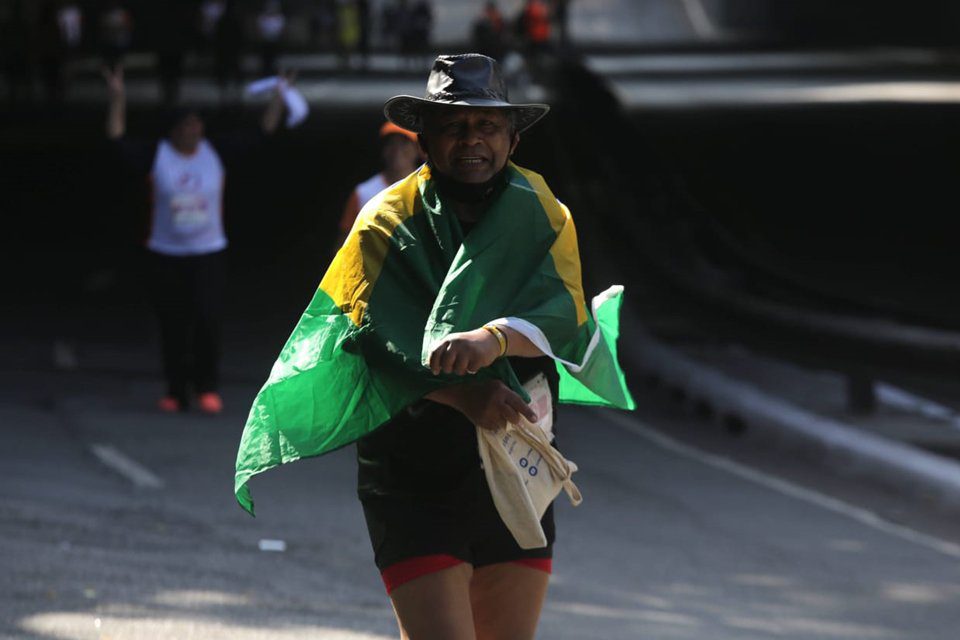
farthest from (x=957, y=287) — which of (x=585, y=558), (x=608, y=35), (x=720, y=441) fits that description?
(x=608, y=35)

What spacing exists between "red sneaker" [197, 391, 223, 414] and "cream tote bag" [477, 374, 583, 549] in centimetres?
804

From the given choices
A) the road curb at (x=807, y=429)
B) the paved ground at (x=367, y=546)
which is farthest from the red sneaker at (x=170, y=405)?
the road curb at (x=807, y=429)

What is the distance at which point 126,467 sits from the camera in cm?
1042

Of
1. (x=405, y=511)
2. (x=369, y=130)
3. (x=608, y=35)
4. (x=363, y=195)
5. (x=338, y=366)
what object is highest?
(x=338, y=366)

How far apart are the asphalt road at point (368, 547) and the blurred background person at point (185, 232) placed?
468 millimetres

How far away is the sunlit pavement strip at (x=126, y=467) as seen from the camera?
1002cm

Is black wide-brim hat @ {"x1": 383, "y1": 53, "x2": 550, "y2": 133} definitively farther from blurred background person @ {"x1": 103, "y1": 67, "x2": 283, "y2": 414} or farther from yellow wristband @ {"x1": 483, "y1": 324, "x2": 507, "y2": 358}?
blurred background person @ {"x1": 103, "y1": 67, "x2": 283, "y2": 414}

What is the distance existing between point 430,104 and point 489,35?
1590 inches

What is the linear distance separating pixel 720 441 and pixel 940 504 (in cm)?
241

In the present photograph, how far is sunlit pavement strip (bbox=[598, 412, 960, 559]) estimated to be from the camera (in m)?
9.14

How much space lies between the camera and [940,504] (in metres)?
9.68

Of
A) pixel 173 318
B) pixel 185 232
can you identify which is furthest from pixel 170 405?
pixel 185 232

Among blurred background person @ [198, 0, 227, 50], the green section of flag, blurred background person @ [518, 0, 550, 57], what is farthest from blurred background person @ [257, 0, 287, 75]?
the green section of flag

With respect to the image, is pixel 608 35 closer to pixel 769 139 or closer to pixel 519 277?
pixel 769 139
